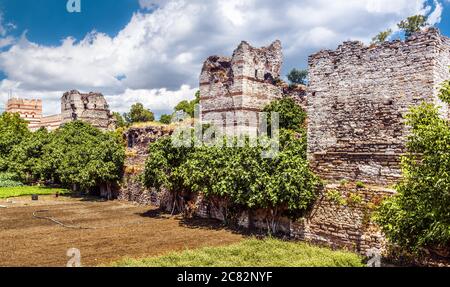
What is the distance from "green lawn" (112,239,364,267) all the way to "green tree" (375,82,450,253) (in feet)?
5.90

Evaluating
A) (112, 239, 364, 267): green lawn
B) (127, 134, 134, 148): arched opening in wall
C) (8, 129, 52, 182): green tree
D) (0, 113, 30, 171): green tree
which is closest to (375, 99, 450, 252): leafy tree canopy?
(112, 239, 364, 267): green lawn

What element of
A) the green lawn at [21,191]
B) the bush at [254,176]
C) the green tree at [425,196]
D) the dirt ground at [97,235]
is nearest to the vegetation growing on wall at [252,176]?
the bush at [254,176]

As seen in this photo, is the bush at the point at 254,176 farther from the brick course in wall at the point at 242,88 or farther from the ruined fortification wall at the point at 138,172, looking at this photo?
the brick course in wall at the point at 242,88

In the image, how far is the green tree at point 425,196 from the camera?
26.6ft

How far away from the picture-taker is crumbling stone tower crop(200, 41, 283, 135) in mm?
28281

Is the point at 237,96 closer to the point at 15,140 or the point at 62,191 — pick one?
the point at 62,191

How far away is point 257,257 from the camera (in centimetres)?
1131

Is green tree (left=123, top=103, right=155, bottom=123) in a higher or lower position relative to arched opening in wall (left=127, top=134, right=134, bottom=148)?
higher

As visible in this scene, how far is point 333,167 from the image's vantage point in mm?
13859

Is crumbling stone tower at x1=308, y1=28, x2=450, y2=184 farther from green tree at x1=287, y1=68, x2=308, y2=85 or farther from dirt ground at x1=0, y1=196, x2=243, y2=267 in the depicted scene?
green tree at x1=287, y1=68, x2=308, y2=85

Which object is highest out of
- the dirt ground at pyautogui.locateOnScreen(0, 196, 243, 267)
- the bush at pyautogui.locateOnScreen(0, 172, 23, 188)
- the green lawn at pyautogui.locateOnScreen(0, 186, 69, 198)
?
the bush at pyautogui.locateOnScreen(0, 172, 23, 188)

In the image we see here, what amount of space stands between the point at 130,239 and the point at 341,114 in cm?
885

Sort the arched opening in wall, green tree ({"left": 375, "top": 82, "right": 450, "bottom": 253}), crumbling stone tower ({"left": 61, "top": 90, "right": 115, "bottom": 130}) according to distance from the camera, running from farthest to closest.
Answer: crumbling stone tower ({"left": 61, "top": 90, "right": 115, "bottom": 130}) → the arched opening in wall → green tree ({"left": 375, "top": 82, "right": 450, "bottom": 253})
